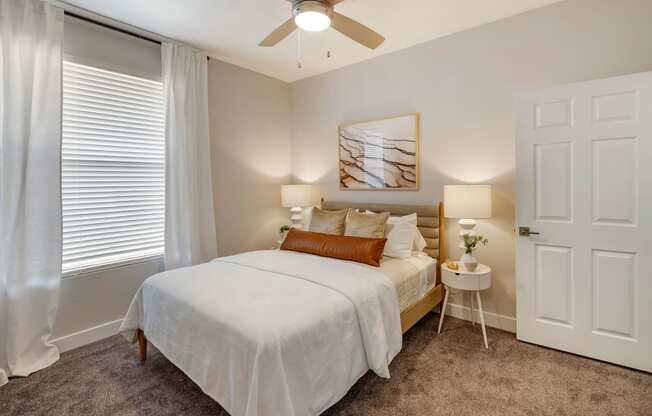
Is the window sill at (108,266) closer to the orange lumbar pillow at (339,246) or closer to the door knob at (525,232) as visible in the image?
the orange lumbar pillow at (339,246)

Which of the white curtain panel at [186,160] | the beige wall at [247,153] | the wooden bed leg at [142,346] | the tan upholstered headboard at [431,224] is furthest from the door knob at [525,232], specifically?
the wooden bed leg at [142,346]

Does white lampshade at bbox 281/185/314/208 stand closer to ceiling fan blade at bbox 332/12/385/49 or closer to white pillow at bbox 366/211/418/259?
white pillow at bbox 366/211/418/259

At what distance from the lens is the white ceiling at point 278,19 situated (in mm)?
2500

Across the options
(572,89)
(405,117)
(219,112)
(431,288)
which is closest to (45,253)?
(219,112)

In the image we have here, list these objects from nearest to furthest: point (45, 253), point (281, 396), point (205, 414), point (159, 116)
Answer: point (281, 396) → point (205, 414) → point (45, 253) → point (159, 116)

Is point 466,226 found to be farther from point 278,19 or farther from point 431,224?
point 278,19

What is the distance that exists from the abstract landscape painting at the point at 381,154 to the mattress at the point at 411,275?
2.81ft

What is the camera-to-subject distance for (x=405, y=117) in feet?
11.1

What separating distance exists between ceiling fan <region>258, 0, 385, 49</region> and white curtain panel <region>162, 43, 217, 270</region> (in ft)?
4.31

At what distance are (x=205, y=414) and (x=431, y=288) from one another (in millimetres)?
2025

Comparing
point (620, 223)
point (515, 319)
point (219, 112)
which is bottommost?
point (515, 319)

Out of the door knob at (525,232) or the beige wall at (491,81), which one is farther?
the door knob at (525,232)

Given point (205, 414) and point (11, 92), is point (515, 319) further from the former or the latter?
point (11, 92)

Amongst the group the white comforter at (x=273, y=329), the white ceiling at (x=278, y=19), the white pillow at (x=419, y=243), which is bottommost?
the white comforter at (x=273, y=329)
